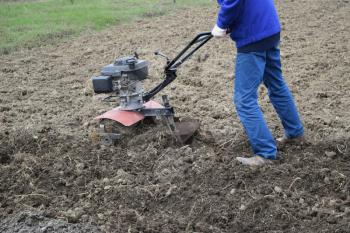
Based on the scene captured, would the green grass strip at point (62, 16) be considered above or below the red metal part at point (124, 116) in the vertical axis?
below

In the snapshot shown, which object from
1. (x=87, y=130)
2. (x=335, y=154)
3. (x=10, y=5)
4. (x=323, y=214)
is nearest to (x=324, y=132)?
(x=335, y=154)

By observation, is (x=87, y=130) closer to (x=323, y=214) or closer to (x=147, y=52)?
(x=323, y=214)

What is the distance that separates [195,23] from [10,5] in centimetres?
567

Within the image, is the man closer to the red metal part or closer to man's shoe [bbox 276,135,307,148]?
man's shoe [bbox 276,135,307,148]

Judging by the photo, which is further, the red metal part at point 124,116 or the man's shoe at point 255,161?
the red metal part at point 124,116

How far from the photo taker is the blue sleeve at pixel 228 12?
4.06 metres

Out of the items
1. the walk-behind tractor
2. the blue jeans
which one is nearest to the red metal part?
the walk-behind tractor

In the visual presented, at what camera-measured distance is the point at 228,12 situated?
409 cm

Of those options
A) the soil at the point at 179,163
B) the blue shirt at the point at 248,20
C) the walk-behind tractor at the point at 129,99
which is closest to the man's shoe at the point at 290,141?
the soil at the point at 179,163

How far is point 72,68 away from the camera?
832 centimetres

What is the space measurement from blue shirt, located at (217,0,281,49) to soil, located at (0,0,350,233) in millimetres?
1068

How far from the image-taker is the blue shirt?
162 inches

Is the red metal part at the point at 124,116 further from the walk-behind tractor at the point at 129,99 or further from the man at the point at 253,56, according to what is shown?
the man at the point at 253,56

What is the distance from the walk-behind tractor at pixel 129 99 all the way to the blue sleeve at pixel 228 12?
2.09 feet
